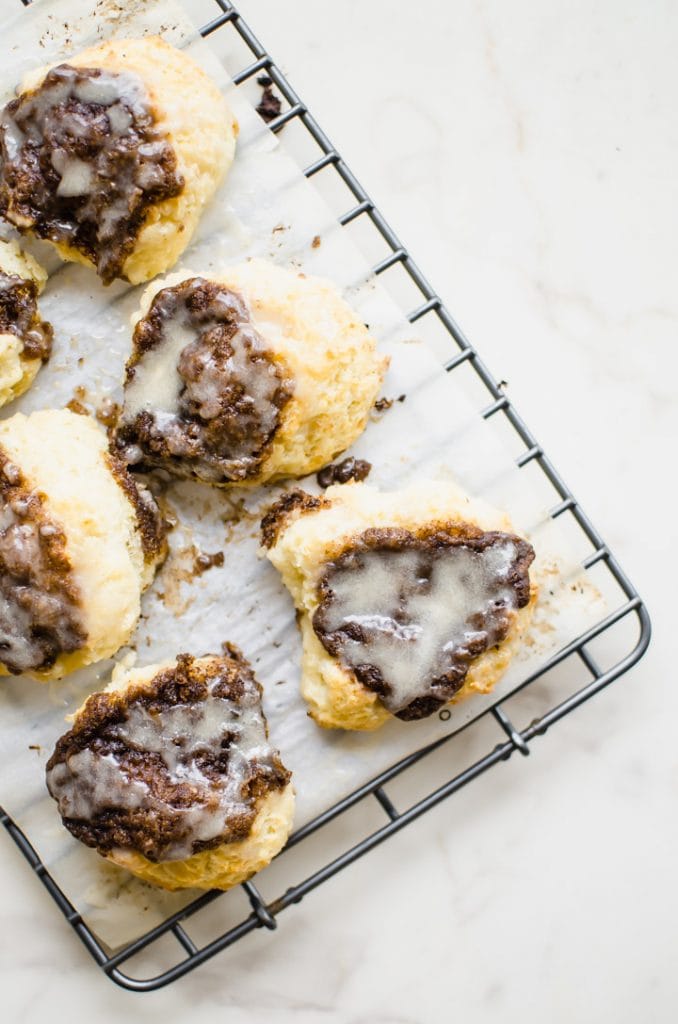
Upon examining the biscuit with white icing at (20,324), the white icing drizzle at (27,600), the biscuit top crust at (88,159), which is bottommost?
the white icing drizzle at (27,600)

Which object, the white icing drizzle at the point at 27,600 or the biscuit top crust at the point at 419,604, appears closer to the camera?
the white icing drizzle at the point at 27,600

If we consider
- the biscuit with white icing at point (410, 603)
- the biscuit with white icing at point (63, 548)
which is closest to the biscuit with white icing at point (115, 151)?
the biscuit with white icing at point (63, 548)

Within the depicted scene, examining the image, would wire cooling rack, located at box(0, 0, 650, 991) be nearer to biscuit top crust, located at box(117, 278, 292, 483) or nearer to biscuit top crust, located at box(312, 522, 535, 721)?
biscuit top crust, located at box(312, 522, 535, 721)

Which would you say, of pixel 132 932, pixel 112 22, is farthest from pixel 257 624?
pixel 112 22

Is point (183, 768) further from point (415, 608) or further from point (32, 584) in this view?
point (415, 608)

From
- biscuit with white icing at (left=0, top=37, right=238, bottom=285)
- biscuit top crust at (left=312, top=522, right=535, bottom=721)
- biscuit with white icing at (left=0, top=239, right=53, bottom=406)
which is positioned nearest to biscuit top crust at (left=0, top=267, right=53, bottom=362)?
biscuit with white icing at (left=0, top=239, right=53, bottom=406)

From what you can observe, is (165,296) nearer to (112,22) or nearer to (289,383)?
(289,383)

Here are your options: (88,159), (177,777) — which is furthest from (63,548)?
(88,159)

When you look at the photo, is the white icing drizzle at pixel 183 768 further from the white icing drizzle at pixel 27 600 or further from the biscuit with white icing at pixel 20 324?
the biscuit with white icing at pixel 20 324
